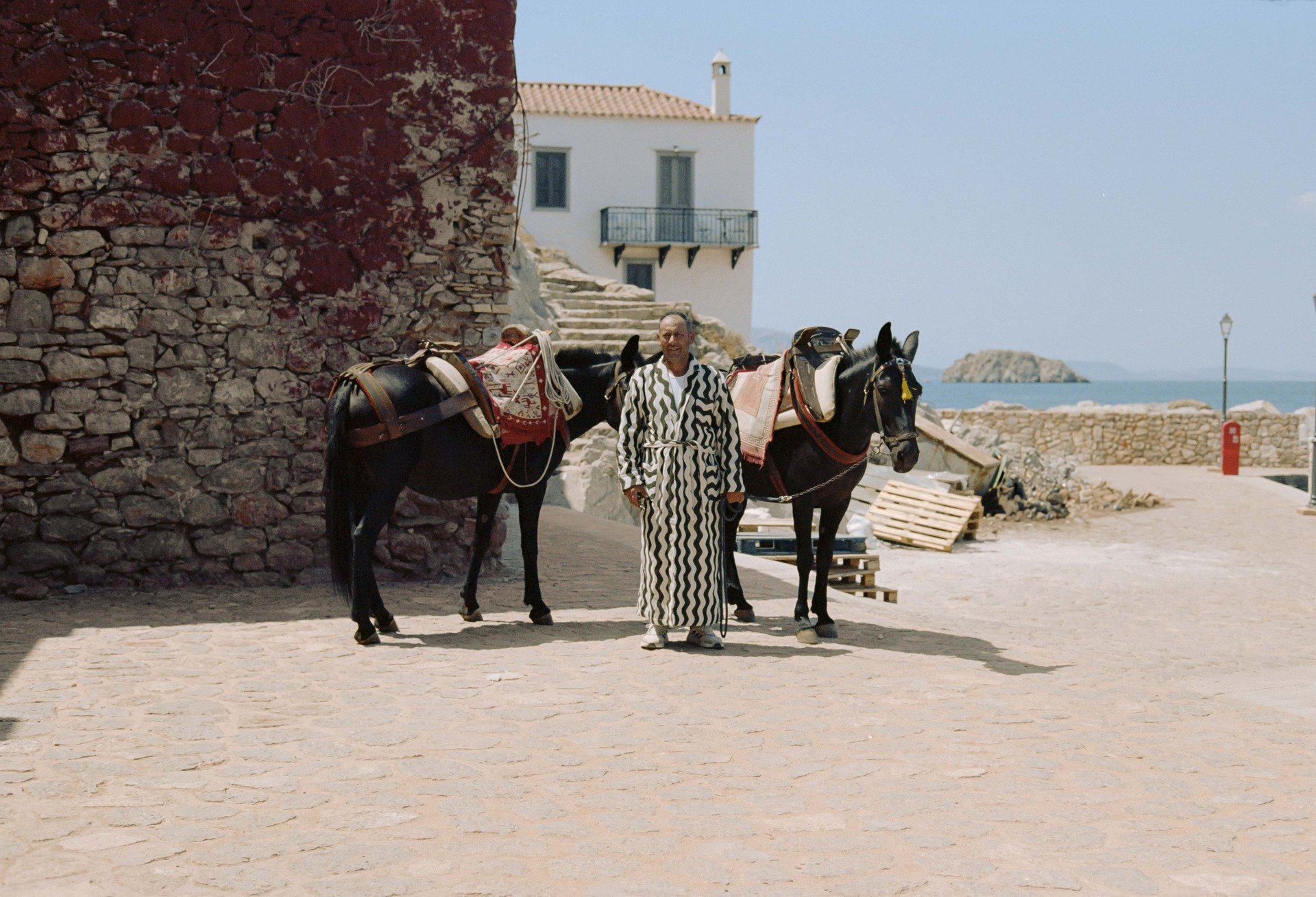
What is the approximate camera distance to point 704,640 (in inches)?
267

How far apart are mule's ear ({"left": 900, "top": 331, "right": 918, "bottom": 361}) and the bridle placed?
34mm

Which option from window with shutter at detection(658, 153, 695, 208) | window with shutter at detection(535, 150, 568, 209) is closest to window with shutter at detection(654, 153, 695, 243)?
window with shutter at detection(658, 153, 695, 208)

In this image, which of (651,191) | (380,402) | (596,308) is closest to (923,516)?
(596,308)

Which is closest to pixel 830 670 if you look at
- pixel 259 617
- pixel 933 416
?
pixel 259 617

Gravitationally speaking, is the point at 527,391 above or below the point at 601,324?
below

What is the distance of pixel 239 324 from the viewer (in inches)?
333

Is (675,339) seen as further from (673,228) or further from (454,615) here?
(673,228)

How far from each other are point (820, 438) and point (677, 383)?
1.07 m

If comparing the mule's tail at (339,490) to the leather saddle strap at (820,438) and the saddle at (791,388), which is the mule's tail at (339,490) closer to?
the saddle at (791,388)

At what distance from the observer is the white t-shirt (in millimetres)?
6578

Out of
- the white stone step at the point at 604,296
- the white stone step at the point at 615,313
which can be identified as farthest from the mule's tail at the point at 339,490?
the white stone step at the point at 604,296

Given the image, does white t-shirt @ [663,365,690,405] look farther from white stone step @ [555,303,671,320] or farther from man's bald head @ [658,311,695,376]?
white stone step @ [555,303,671,320]

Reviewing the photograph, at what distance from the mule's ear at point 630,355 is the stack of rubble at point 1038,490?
39.3 feet

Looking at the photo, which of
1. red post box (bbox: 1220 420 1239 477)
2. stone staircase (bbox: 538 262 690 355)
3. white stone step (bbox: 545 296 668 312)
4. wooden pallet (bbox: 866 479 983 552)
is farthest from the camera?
red post box (bbox: 1220 420 1239 477)
